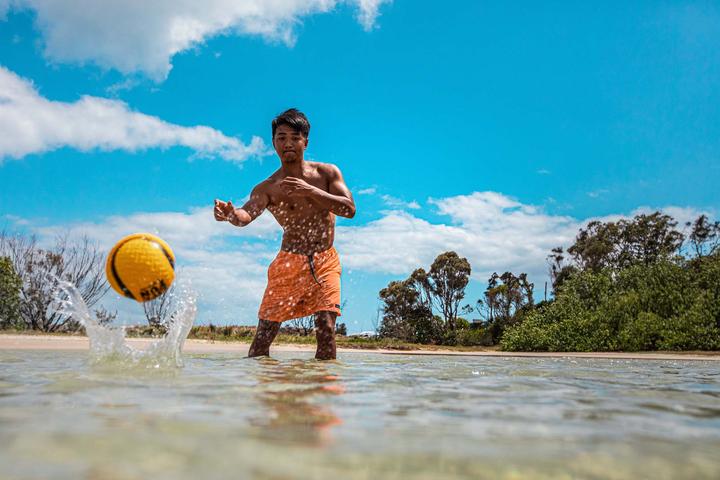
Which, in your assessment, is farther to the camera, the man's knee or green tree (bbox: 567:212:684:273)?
green tree (bbox: 567:212:684:273)

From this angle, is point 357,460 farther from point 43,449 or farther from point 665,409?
point 665,409

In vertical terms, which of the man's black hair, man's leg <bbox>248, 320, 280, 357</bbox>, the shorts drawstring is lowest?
man's leg <bbox>248, 320, 280, 357</bbox>

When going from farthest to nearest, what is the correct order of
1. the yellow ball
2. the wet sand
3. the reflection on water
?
the wet sand < the yellow ball < the reflection on water

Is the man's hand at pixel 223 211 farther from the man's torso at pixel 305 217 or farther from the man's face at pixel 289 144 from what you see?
the man's face at pixel 289 144

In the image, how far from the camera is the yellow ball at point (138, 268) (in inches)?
146

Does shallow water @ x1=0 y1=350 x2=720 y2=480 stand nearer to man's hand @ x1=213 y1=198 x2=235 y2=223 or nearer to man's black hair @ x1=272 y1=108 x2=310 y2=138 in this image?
man's hand @ x1=213 y1=198 x2=235 y2=223

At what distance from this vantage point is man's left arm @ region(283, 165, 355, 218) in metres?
4.60

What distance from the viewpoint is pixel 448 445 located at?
146 centimetres

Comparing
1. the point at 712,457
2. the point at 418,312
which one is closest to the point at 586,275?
the point at 418,312

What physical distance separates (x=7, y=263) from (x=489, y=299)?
69.9 ft

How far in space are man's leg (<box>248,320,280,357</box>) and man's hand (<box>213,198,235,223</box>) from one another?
3.62ft

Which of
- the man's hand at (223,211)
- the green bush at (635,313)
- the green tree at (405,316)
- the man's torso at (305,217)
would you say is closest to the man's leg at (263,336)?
the man's torso at (305,217)

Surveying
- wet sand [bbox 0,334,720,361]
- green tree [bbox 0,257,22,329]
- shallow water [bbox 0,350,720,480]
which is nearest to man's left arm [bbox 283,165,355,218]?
shallow water [bbox 0,350,720,480]

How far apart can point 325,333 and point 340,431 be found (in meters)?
3.56
